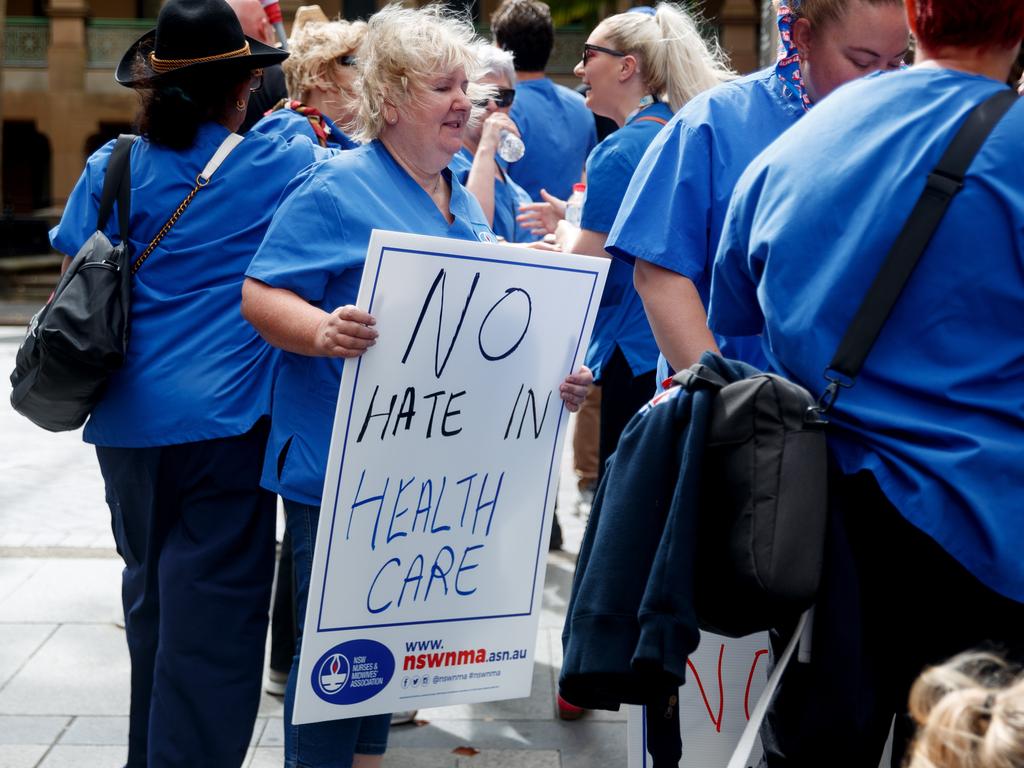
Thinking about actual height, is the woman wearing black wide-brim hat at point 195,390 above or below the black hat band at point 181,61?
below

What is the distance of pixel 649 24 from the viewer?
13.4 ft

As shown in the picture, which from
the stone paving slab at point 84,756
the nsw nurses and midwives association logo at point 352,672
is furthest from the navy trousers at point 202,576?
the stone paving slab at point 84,756

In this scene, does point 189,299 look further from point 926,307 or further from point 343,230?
point 926,307

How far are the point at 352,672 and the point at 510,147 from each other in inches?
108

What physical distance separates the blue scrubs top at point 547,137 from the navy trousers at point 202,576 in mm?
2916

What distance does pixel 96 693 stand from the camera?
14.5 feet

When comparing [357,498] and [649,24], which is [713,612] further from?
[649,24]

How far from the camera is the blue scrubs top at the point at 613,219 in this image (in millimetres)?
3980

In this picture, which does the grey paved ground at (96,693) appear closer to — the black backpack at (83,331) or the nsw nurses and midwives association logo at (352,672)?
the nsw nurses and midwives association logo at (352,672)

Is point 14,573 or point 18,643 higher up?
point 18,643

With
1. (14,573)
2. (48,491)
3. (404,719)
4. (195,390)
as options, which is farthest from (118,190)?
(48,491)

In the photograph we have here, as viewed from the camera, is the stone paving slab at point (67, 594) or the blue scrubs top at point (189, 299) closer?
the blue scrubs top at point (189, 299)

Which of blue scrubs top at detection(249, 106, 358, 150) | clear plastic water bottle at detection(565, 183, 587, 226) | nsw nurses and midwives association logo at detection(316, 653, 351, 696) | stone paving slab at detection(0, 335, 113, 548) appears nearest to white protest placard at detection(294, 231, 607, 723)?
nsw nurses and midwives association logo at detection(316, 653, 351, 696)

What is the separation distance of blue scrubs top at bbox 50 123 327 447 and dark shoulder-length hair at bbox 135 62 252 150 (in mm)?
26
